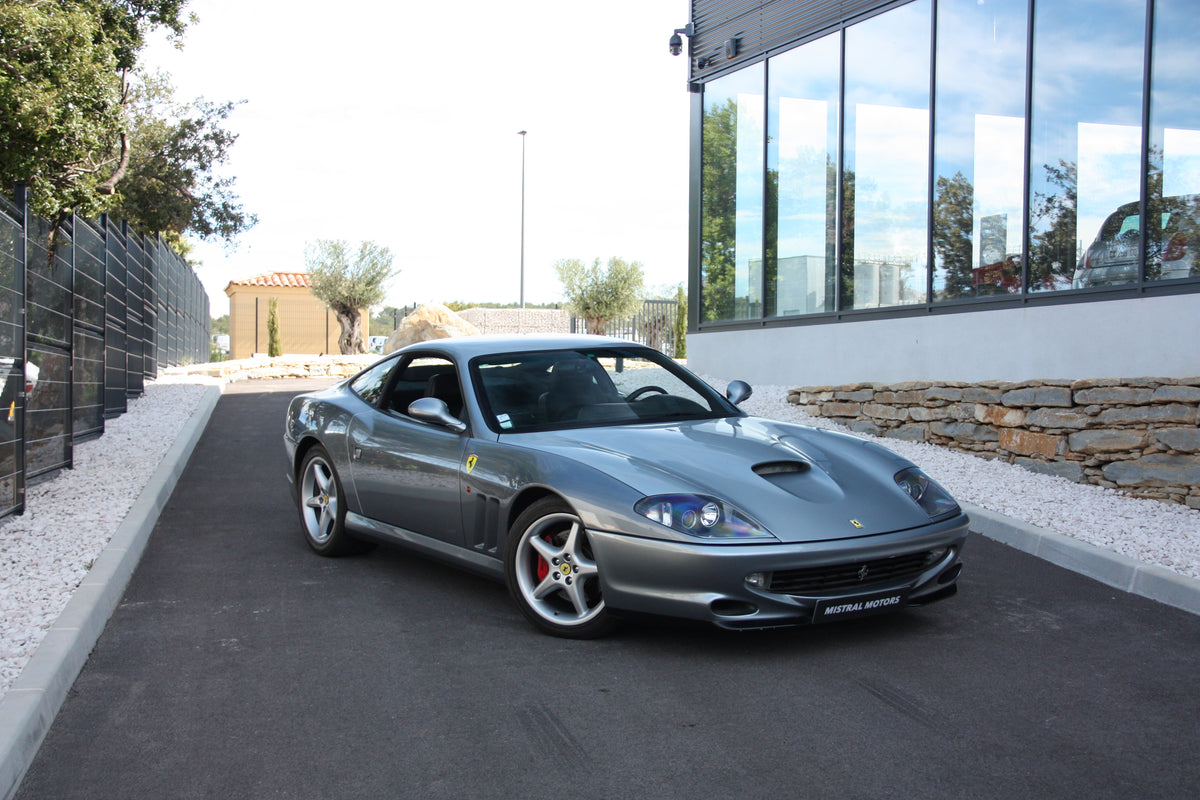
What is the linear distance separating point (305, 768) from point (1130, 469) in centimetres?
665

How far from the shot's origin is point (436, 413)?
513 centimetres

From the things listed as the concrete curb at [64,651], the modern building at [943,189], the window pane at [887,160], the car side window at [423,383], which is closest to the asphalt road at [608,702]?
the concrete curb at [64,651]

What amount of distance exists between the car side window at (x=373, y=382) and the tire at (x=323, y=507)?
1.41ft

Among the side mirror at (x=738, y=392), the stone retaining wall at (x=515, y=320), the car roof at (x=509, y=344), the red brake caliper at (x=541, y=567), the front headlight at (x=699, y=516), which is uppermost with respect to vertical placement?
the stone retaining wall at (x=515, y=320)

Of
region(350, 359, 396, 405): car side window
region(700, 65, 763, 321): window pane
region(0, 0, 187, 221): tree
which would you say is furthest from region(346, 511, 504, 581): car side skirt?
region(700, 65, 763, 321): window pane

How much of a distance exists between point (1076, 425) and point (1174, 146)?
11.6 feet

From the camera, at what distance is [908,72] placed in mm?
13383

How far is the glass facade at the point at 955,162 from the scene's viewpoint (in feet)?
33.3

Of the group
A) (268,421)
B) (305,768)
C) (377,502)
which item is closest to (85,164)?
(268,421)

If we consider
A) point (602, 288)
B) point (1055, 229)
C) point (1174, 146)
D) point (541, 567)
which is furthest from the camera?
point (602, 288)

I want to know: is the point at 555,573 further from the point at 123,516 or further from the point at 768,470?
the point at 123,516

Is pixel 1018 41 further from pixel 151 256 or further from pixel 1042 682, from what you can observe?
pixel 151 256

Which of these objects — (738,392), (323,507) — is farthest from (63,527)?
(738,392)

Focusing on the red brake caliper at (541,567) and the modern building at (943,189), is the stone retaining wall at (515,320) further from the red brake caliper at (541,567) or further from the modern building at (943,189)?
the red brake caliper at (541,567)
